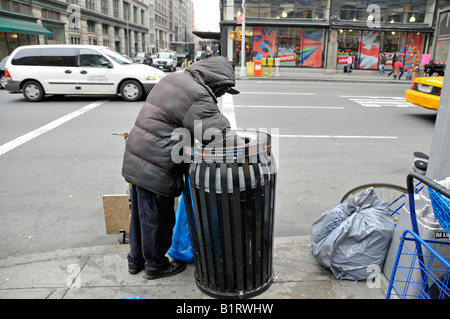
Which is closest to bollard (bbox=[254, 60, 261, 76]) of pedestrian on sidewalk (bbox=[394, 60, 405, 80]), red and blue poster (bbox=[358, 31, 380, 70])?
pedestrian on sidewalk (bbox=[394, 60, 405, 80])

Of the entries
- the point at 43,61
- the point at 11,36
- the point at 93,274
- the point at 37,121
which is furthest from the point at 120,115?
the point at 11,36

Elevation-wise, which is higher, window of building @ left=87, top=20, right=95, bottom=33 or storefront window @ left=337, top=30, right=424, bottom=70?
window of building @ left=87, top=20, right=95, bottom=33

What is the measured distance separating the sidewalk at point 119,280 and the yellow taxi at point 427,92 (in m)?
7.48

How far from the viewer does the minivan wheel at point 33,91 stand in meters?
12.1

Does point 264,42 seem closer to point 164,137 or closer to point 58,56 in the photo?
point 58,56

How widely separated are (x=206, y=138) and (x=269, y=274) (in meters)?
1.16

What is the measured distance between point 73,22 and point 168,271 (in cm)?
4040

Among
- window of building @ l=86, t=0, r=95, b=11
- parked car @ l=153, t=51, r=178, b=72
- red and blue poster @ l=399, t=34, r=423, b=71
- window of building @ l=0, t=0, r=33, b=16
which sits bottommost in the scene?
parked car @ l=153, t=51, r=178, b=72

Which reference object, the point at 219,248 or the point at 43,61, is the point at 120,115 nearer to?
the point at 43,61

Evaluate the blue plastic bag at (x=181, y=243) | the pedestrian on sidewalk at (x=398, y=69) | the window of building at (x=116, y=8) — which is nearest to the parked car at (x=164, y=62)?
the pedestrian on sidewalk at (x=398, y=69)

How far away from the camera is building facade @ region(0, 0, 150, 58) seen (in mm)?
26609

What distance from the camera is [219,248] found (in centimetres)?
248

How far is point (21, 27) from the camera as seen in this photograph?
85.7 ft

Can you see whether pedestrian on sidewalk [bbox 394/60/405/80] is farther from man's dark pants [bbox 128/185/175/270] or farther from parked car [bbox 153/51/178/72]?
man's dark pants [bbox 128/185/175/270]
